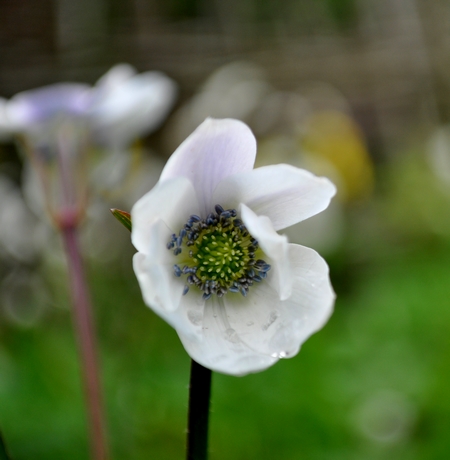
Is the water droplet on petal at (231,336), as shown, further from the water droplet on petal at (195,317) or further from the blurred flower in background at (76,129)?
the blurred flower in background at (76,129)

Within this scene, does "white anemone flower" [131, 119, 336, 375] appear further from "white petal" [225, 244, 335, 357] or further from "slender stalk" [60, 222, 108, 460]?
"slender stalk" [60, 222, 108, 460]

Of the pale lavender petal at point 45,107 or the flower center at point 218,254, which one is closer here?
the flower center at point 218,254

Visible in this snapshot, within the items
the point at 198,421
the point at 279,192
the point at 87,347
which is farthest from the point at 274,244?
the point at 87,347

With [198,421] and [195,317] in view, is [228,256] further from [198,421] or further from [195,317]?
[198,421]

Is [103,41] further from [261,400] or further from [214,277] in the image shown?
[214,277]

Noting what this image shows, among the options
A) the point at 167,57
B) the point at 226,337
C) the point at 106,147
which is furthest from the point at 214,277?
the point at 167,57

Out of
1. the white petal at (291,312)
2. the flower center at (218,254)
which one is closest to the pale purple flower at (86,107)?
the flower center at (218,254)
